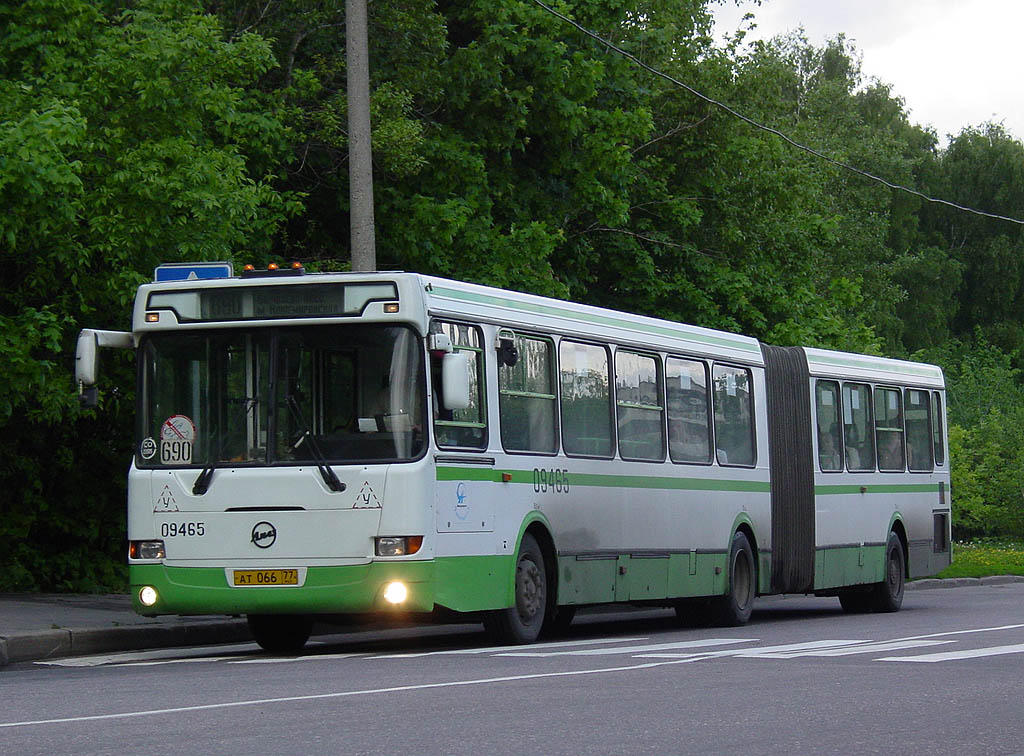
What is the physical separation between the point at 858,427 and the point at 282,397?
1049 cm

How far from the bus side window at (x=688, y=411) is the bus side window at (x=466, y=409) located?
3.92 meters

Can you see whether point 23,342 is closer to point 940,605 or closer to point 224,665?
point 224,665

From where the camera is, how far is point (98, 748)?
7.88 metres

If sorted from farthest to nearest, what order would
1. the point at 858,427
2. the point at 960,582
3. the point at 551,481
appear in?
the point at 960,582
the point at 858,427
the point at 551,481

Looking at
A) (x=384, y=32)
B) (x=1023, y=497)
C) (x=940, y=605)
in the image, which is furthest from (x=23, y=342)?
(x=1023, y=497)

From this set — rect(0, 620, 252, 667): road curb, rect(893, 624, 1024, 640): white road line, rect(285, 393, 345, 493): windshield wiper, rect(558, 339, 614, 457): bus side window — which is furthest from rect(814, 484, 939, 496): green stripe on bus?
rect(285, 393, 345, 493): windshield wiper

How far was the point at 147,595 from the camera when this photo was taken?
554 inches

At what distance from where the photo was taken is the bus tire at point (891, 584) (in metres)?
22.8

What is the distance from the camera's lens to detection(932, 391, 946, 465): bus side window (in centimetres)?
2470

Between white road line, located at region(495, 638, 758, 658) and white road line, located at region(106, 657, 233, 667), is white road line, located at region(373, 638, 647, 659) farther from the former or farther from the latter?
white road line, located at region(106, 657, 233, 667)

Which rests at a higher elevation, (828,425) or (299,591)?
(828,425)

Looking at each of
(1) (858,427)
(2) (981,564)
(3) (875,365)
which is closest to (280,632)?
(1) (858,427)

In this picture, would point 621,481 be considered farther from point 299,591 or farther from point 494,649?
point 299,591

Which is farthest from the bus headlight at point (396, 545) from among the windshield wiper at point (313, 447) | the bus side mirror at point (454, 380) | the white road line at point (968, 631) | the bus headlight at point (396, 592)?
the white road line at point (968, 631)
